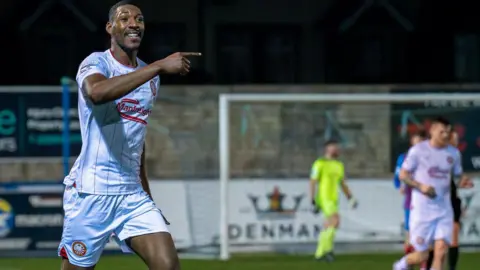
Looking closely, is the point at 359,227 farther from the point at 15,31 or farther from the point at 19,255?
the point at 15,31

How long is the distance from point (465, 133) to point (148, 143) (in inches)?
167

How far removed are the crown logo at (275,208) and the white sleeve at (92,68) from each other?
9.72 m

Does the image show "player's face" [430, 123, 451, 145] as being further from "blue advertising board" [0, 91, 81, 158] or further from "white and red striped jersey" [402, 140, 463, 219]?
"blue advertising board" [0, 91, 81, 158]

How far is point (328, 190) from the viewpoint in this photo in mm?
15484

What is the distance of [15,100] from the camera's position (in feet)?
53.8

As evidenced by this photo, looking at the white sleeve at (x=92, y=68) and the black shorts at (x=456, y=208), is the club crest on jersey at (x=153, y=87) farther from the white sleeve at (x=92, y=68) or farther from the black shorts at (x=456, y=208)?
the black shorts at (x=456, y=208)

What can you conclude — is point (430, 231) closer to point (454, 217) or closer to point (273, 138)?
point (454, 217)

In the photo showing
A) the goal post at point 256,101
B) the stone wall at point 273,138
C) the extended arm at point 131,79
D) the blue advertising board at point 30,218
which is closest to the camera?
the extended arm at point 131,79

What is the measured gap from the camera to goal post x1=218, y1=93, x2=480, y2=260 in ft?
52.7

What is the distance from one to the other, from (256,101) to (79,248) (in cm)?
993

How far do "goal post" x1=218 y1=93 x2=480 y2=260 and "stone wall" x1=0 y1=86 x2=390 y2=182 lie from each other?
9 cm

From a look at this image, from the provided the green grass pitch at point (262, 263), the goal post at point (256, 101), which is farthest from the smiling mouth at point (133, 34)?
the goal post at point (256, 101)

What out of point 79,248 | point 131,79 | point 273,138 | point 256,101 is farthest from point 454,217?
point 131,79

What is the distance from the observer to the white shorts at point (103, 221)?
676cm
